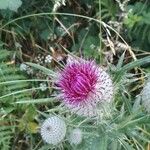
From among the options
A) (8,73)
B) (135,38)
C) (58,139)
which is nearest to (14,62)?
(8,73)

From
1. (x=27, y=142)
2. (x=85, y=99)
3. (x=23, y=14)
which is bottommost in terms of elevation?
(x=27, y=142)

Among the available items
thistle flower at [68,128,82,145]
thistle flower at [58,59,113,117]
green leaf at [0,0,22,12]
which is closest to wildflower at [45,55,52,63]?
green leaf at [0,0,22,12]

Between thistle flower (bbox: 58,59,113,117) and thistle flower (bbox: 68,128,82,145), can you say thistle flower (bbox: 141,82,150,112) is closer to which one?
thistle flower (bbox: 58,59,113,117)

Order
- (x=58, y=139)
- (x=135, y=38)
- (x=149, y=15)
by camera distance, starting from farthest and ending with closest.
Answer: (x=135, y=38)
(x=149, y=15)
(x=58, y=139)

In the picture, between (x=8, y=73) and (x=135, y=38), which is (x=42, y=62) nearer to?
(x=8, y=73)

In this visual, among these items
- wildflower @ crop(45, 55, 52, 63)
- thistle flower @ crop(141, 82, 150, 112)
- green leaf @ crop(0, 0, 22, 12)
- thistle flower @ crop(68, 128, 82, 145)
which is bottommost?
thistle flower @ crop(68, 128, 82, 145)

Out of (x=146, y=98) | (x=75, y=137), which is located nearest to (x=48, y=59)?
(x=75, y=137)
